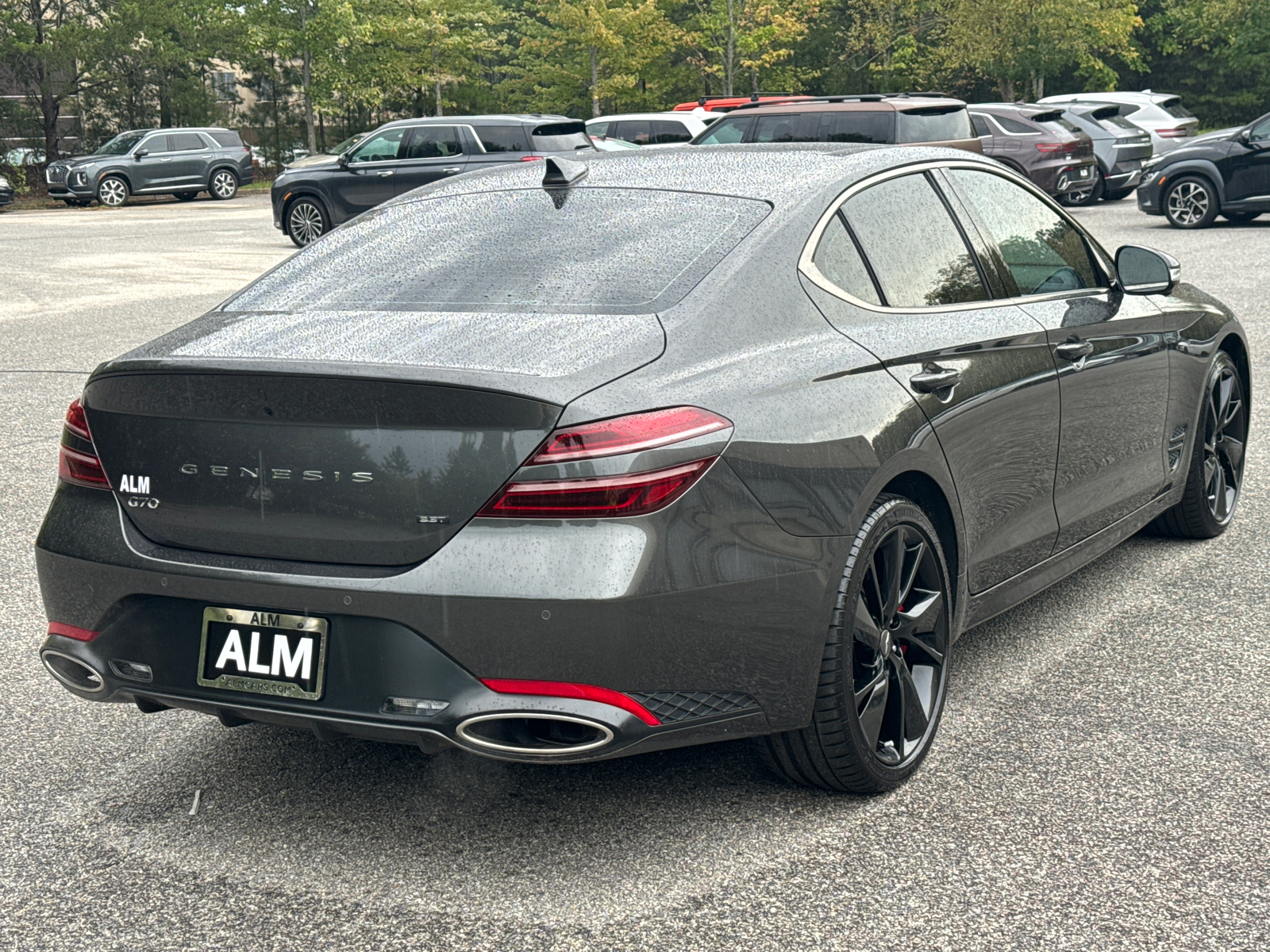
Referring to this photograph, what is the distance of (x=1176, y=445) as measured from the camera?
5250mm

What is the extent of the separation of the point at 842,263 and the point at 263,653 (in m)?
1.73

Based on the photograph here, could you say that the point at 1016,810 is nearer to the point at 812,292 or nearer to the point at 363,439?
the point at 812,292

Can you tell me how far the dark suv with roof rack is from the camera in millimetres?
18266

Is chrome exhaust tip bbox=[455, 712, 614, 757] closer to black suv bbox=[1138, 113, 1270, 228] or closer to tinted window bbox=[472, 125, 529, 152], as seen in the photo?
black suv bbox=[1138, 113, 1270, 228]

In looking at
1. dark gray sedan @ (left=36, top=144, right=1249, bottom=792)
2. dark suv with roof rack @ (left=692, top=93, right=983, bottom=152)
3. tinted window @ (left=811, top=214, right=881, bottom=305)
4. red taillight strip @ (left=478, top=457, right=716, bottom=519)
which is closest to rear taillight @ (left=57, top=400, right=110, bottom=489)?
dark gray sedan @ (left=36, top=144, right=1249, bottom=792)

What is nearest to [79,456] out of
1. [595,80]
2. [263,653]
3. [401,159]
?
[263,653]

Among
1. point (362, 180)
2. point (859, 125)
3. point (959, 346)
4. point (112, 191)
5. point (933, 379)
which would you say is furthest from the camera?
point (112, 191)

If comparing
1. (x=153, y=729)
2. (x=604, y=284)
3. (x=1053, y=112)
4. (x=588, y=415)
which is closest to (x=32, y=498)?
(x=153, y=729)

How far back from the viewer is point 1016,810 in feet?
11.3

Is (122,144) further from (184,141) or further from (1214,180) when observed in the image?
(1214,180)

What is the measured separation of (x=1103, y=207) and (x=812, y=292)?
23.3 metres

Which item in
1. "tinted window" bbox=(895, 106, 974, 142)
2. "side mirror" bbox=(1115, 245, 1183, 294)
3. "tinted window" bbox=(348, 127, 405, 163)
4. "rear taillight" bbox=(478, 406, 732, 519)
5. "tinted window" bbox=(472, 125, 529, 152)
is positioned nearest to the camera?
"rear taillight" bbox=(478, 406, 732, 519)

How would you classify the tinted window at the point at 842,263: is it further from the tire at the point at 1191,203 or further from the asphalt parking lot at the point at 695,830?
the tire at the point at 1191,203

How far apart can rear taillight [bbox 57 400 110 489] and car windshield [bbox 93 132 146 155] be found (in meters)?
33.9
